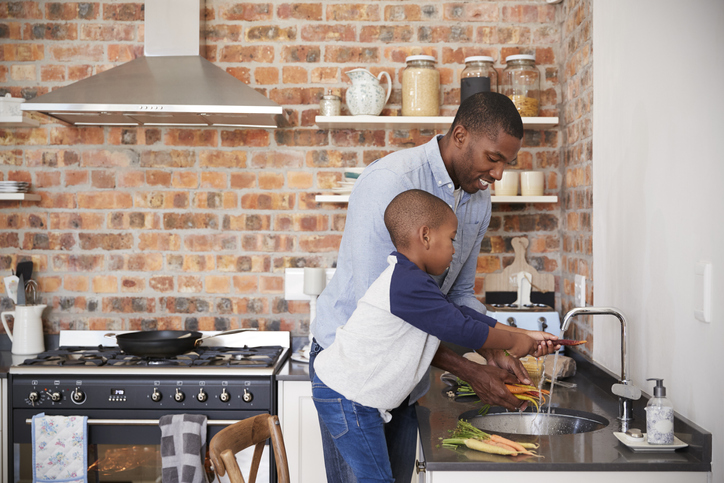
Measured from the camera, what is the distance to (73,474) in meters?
2.47

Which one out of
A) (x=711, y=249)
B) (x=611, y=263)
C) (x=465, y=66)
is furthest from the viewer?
(x=465, y=66)

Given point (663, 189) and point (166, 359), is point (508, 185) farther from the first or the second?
point (166, 359)

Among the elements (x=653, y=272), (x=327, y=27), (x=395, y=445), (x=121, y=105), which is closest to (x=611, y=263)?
(x=653, y=272)

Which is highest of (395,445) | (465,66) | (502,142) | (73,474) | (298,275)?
(465,66)

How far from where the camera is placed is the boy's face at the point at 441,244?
4.74 feet

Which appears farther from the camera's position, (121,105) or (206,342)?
(206,342)

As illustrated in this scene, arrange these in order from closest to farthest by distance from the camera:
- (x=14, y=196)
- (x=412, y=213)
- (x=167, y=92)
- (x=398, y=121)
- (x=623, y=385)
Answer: (x=412, y=213) → (x=623, y=385) → (x=167, y=92) → (x=398, y=121) → (x=14, y=196)

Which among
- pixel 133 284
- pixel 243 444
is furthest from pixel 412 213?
pixel 133 284

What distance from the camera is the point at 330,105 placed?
112 inches

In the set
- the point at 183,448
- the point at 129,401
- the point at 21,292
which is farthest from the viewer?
the point at 21,292

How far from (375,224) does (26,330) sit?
2.20m

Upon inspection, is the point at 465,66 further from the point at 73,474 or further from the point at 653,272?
the point at 73,474

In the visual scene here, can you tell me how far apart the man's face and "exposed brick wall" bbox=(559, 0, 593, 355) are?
3.25 ft

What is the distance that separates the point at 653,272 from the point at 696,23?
2.32 feet
